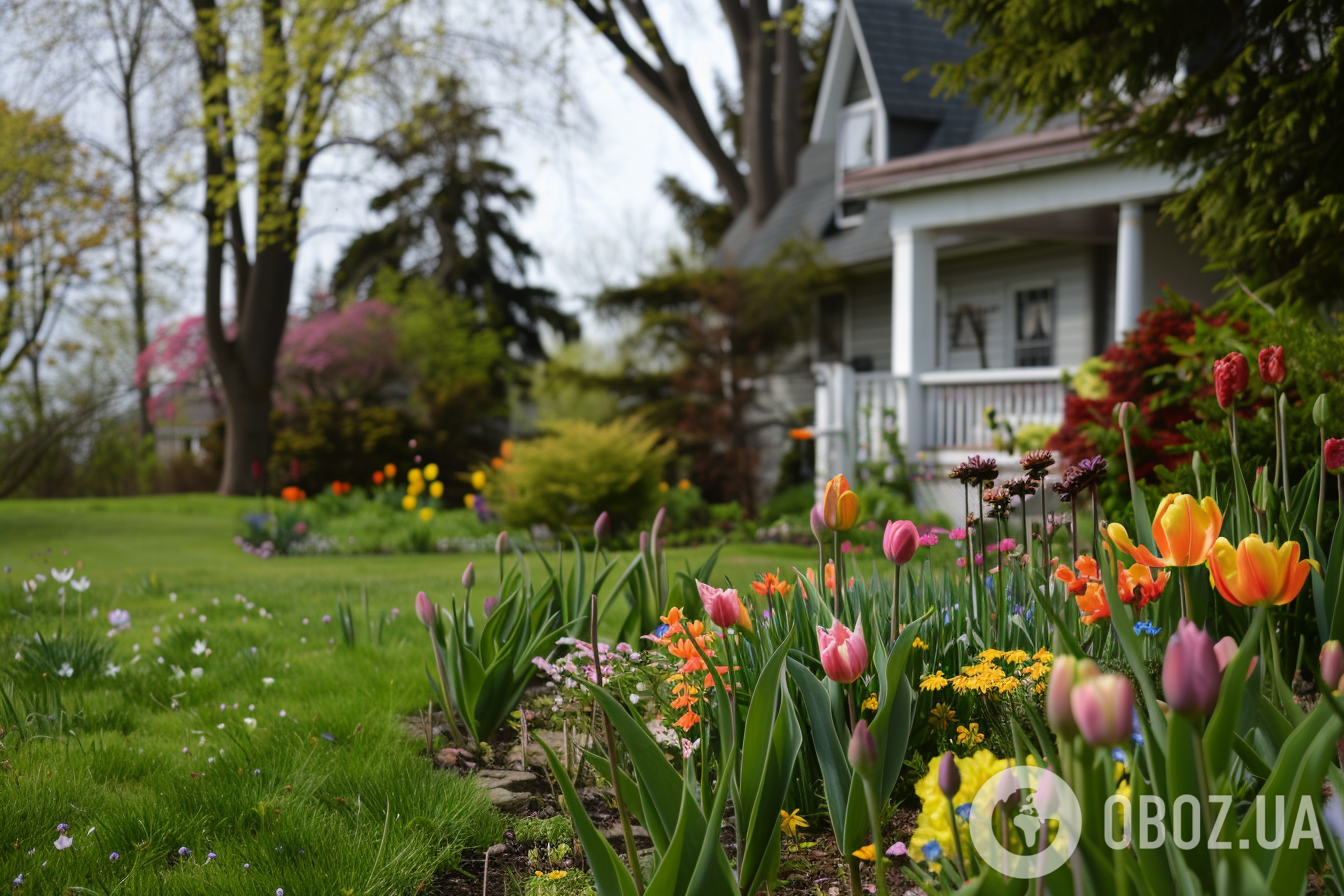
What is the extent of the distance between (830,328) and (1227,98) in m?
11.7

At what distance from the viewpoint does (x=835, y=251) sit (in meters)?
15.7

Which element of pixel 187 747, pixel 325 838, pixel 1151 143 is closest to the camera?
pixel 325 838

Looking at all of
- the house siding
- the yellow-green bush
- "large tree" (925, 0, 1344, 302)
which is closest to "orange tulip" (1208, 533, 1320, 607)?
"large tree" (925, 0, 1344, 302)

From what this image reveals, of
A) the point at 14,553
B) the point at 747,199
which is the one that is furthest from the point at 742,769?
the point at 747,199

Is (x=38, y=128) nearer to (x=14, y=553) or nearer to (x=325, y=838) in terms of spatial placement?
(x=14, y=553)

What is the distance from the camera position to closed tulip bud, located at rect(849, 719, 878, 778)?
1349 mm

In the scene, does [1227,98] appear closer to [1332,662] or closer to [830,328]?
[1332,662]

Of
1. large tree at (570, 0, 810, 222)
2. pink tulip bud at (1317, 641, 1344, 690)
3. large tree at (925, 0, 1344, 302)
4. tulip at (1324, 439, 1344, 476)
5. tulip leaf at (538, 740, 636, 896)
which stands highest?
large tree at (570, 0, 810, 222)

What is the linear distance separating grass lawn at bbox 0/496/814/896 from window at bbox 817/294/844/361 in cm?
1188

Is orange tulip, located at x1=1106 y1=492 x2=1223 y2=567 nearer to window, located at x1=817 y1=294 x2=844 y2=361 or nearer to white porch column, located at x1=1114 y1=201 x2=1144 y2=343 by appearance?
white porch column, located at x1=1114 y1=201 x2=1144 y2=343

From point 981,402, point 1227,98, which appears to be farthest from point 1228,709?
point 981,402

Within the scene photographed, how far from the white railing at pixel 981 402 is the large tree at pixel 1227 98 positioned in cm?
490

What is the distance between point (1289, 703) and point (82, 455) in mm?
21609

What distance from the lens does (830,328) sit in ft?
55.4
